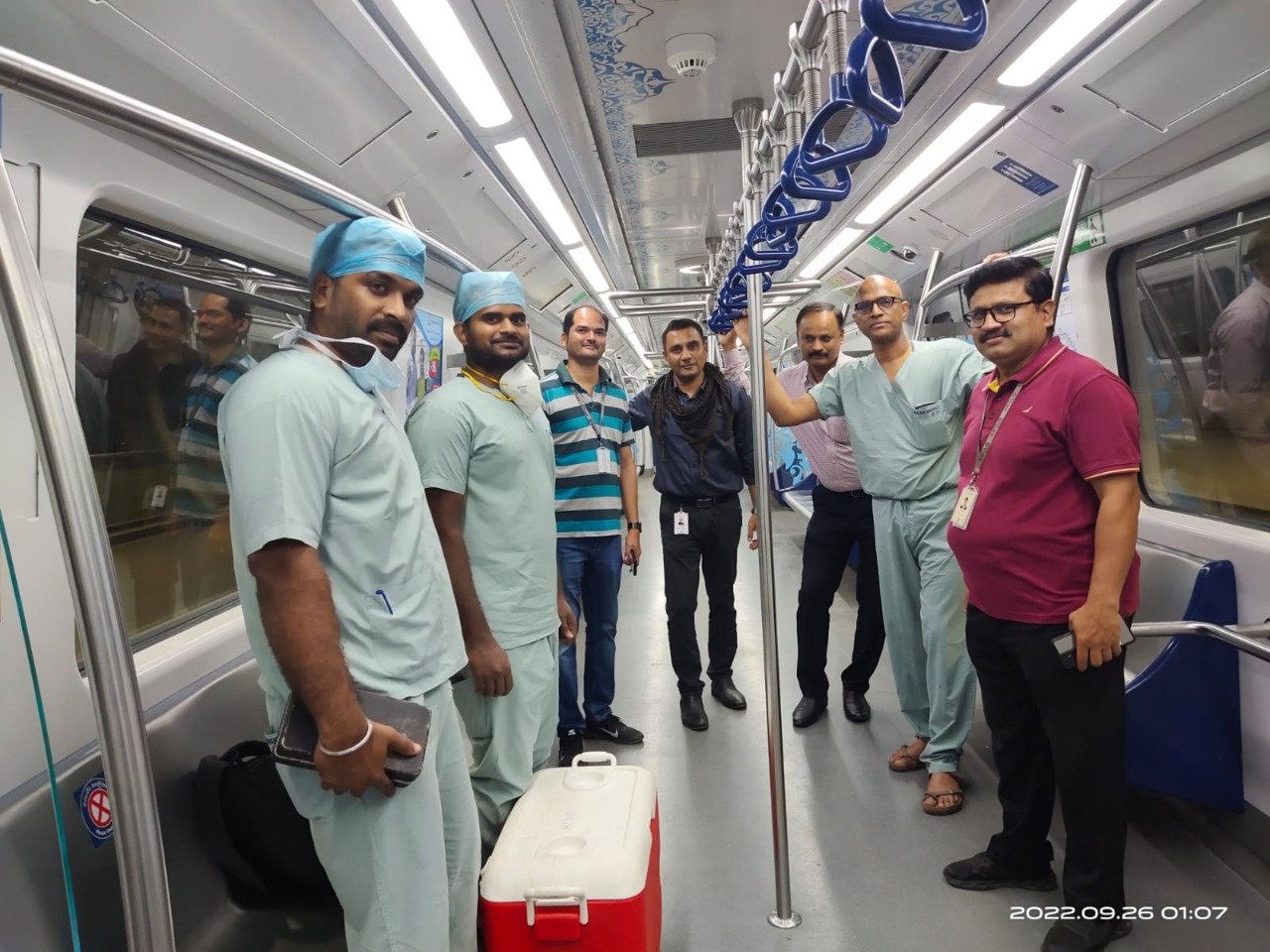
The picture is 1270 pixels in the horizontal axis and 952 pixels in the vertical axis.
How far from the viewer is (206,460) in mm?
2463

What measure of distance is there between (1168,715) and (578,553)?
2236 millimetres

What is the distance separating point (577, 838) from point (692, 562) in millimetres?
1943

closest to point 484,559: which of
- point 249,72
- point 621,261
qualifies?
point 249,72

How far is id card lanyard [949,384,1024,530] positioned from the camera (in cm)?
212

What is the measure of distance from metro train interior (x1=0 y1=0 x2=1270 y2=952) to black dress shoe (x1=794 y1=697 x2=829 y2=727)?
60mm

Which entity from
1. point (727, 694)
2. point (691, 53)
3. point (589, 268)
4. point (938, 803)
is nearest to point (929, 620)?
point (938, 803)

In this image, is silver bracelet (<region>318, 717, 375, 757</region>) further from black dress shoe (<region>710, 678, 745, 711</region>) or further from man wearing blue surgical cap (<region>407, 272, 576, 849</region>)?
black dress shoe (<region>710, 678, 745, 711</region>)

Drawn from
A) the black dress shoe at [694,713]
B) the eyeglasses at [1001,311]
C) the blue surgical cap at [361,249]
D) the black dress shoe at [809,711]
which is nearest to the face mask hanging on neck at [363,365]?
the blue surgical cap at [361,249]

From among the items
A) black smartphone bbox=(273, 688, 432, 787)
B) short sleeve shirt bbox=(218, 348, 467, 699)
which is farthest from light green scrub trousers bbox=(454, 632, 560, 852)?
black smartphone bbox=(273, 688, 432, 787)

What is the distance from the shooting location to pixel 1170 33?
2.28 meters

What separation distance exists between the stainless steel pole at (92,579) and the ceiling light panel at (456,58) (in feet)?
5.49

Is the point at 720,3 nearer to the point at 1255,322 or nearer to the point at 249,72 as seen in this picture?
the point at 249,72

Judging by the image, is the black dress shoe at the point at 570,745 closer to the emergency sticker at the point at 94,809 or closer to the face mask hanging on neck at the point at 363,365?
the emergency sticker at the point at 94,809

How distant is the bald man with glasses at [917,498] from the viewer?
9.20 feet
